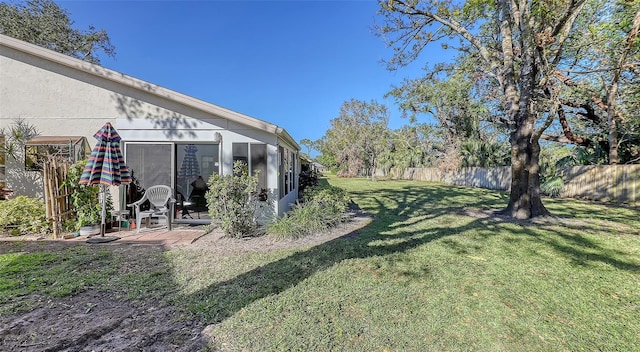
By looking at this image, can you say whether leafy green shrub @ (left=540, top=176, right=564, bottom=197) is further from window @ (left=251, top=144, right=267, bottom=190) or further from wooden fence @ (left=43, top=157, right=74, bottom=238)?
wooden fence @ (left=43, top=157, right=74, bottom=238)

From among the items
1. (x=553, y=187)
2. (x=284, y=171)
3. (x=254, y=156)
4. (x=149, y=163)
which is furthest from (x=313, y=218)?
(x=553, y=187)

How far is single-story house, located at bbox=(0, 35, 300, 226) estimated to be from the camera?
6.92m

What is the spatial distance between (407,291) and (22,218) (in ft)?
27.1

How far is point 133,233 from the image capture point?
21.0 feet

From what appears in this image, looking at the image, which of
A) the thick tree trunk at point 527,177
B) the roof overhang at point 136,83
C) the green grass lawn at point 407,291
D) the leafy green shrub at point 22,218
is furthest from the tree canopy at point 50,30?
the thick tree trunk at point 527,177

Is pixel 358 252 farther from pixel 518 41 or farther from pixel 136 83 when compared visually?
pixel 518 41

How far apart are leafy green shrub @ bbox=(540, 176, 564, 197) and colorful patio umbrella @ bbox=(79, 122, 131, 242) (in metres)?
17.0

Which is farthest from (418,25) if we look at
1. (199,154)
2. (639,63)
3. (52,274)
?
(52,274)

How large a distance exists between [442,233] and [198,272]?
529 centimetres

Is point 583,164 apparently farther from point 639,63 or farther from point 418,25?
point 418,25

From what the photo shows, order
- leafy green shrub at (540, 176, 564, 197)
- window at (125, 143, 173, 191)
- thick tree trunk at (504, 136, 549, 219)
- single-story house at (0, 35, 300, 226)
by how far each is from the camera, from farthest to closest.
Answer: leafy green shrub at (540, 176, 564, 197) < thick tree trunk at (504, 136, 549, 219) < window at (125, 143, 173, 191) < single-story house at (0, 35, 300, 226)

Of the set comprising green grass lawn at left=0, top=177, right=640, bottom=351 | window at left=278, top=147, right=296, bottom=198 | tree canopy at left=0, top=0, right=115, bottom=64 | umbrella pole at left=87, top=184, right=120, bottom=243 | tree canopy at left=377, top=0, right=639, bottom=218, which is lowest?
green grass lawn at left=0, top=177, right=640, bottom=351

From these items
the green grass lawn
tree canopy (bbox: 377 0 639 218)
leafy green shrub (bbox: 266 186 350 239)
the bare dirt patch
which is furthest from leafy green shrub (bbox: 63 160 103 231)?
tree canopy (bbox: 377 0 639 218)

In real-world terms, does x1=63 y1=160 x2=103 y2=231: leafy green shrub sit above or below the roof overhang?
below
